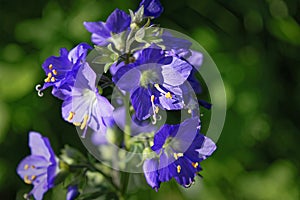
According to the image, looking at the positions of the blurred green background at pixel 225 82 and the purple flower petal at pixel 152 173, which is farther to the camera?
the blurred green background at pixel 225 82

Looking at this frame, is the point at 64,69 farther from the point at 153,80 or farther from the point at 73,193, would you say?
the point at 73,193

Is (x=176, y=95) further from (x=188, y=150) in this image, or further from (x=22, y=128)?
(x=22, y=128)

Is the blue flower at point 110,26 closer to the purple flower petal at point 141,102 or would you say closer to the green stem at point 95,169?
the purple flower petal at point 141,102

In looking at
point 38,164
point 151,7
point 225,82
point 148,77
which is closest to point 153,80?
point 148,77

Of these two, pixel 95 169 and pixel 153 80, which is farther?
pixel 95 169

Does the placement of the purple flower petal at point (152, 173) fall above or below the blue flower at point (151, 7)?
below

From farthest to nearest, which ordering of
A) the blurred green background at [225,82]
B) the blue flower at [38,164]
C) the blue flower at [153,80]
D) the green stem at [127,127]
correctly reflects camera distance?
the blurred green background at [225,82]
the blue flower at [38,164]
the green stem at [127,127]
the blue flower at [153,80]

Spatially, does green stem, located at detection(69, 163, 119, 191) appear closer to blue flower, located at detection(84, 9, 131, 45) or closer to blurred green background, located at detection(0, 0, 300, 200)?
blue flower, located at detection(84, 9, 131, 45)

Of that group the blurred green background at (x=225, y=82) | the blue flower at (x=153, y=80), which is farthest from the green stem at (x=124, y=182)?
the blurred green background at (x=225, y=82)
